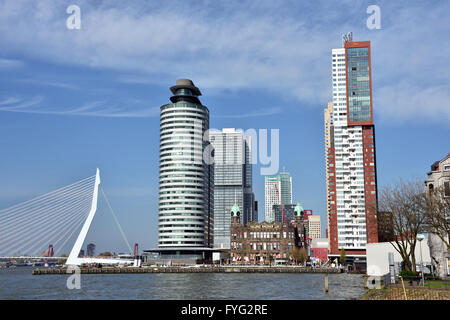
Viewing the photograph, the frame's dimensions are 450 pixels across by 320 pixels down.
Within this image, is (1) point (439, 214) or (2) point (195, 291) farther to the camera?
(2) point (195, 291)

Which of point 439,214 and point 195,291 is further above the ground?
point 439,214

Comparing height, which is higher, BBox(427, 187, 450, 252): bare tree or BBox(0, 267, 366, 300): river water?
BBox(427, 187, 450, 252): bare tree

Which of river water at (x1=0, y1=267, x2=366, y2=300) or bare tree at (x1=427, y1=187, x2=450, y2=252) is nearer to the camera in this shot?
bare tree at (x1=427, y1=187, x2=450, y2=252)

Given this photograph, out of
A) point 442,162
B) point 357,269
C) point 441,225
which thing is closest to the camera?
point 441,225

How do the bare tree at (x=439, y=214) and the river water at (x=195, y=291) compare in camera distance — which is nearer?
the bare tree at (x=439, y=214)

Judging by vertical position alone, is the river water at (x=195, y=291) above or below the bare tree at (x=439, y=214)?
below

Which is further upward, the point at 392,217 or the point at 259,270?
the point at 392,217

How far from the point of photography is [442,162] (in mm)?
78312
